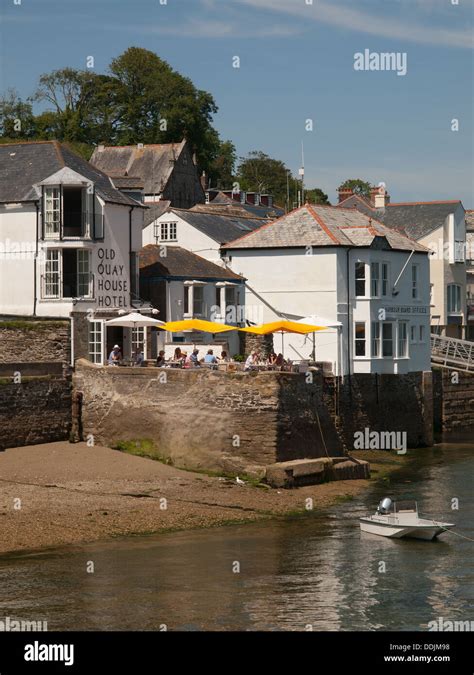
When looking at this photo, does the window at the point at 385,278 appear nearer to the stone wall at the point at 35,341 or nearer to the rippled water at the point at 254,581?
the stone wall at the point at 35,341

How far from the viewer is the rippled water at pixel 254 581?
1159 inches

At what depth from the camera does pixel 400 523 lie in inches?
1523

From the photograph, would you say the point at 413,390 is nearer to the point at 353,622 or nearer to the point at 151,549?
the point at 151,549

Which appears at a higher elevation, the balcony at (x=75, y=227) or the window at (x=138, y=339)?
the balcony at (x=75, y=227)

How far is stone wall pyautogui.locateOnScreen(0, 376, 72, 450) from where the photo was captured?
46406 millimetres

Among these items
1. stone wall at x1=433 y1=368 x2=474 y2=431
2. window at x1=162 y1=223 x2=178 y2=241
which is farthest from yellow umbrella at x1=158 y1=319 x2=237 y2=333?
stone wall at x1=433 y1=368 x2=474 y2=431

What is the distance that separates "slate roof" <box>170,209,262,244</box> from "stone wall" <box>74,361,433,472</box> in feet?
68.0

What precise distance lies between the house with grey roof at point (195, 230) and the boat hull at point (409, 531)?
2945cm

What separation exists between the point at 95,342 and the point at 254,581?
2021 cm

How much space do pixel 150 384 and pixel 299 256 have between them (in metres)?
15.6

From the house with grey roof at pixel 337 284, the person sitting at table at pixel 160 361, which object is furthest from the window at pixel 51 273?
the house with grey roof at pixel 337 284

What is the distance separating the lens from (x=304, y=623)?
1141 inches

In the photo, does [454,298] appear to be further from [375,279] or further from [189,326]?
[189,326]

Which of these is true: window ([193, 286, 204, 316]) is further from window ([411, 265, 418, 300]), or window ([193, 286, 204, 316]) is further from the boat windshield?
the boat windshield
